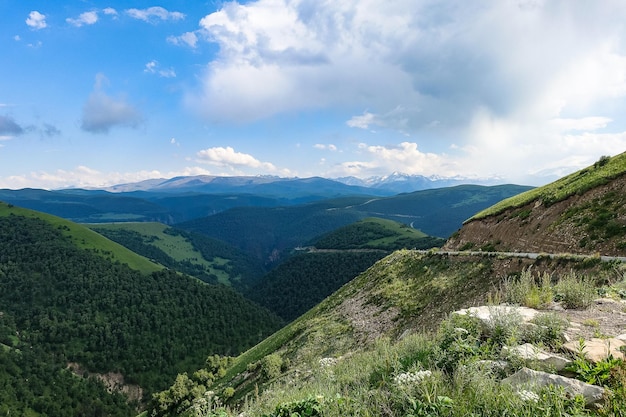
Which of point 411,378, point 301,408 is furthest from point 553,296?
point 301,408

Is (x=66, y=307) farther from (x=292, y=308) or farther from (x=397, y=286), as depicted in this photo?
(x=397, y=286)

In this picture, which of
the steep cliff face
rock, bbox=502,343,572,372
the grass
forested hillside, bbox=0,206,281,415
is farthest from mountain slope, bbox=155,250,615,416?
forested hillside, bbox=0,206,281,415

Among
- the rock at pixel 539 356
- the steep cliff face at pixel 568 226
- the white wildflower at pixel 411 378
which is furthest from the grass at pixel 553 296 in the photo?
the steep cliff face at pixel 568 226

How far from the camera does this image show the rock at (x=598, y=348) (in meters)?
6.24

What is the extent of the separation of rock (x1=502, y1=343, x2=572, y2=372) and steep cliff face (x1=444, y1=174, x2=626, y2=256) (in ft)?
59.8

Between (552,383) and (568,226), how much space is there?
2523 centimetres

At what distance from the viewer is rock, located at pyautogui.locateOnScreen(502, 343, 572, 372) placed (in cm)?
634

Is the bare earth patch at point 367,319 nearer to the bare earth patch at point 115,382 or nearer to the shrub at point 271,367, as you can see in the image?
the shrub at point 271,367

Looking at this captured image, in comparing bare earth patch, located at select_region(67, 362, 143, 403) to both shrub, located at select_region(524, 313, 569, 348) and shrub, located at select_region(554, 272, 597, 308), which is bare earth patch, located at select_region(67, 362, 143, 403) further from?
shrub, located at select_region(524, 313, 569, 348)

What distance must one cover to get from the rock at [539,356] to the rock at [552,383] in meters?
0.54

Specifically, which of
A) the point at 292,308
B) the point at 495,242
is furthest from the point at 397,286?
the point at 292,308

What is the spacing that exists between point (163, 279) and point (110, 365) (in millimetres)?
55227

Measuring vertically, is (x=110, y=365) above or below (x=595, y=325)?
below

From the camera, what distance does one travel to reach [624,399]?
4953 mm
